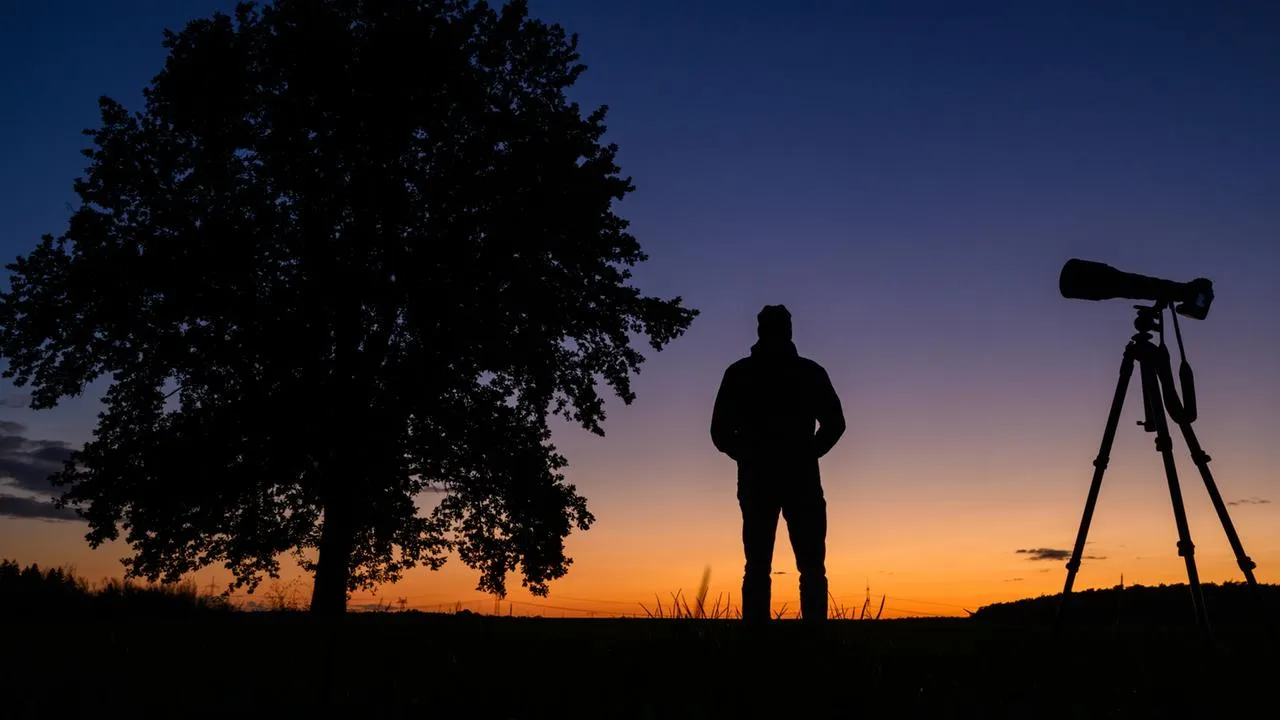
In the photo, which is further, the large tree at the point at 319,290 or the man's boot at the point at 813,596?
the large tree at the point at 319,290

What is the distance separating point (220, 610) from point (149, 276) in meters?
5.95

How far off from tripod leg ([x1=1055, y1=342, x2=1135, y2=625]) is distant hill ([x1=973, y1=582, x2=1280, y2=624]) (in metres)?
5.49

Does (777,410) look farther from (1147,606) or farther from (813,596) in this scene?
(1147,606)

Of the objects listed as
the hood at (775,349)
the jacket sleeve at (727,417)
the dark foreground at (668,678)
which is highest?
the hood at (775,349)

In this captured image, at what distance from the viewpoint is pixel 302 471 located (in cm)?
1691

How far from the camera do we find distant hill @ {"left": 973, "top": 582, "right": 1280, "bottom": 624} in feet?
38.8

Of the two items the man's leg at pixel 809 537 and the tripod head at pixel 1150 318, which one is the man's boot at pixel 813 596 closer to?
the man's leg at pixel 809 537

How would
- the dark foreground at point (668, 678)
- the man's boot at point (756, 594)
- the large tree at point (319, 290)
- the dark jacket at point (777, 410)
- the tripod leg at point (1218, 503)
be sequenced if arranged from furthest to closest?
the large tree at point (319, 290)
the dark jacket at point (777, 410)
the man's boot at point (756, 594)
the tripod leg at point (1218, 503)
the dark foreground at point (668, 678)

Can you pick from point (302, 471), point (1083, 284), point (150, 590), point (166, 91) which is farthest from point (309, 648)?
point (166, 91)

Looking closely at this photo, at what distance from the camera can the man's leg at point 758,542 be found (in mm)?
7594

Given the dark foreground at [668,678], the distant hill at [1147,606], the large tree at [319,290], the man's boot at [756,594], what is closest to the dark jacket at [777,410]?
the man's boot at [756,594]

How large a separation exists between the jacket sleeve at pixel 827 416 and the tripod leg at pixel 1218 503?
2.49m

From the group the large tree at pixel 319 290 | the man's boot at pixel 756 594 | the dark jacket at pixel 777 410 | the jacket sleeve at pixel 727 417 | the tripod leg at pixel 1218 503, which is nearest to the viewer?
the tripod leg at pixel 1218 503

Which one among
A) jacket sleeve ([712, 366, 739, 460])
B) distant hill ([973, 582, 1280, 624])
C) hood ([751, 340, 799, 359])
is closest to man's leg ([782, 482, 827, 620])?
jacket sleeve ([712, 366, 739, 460])
